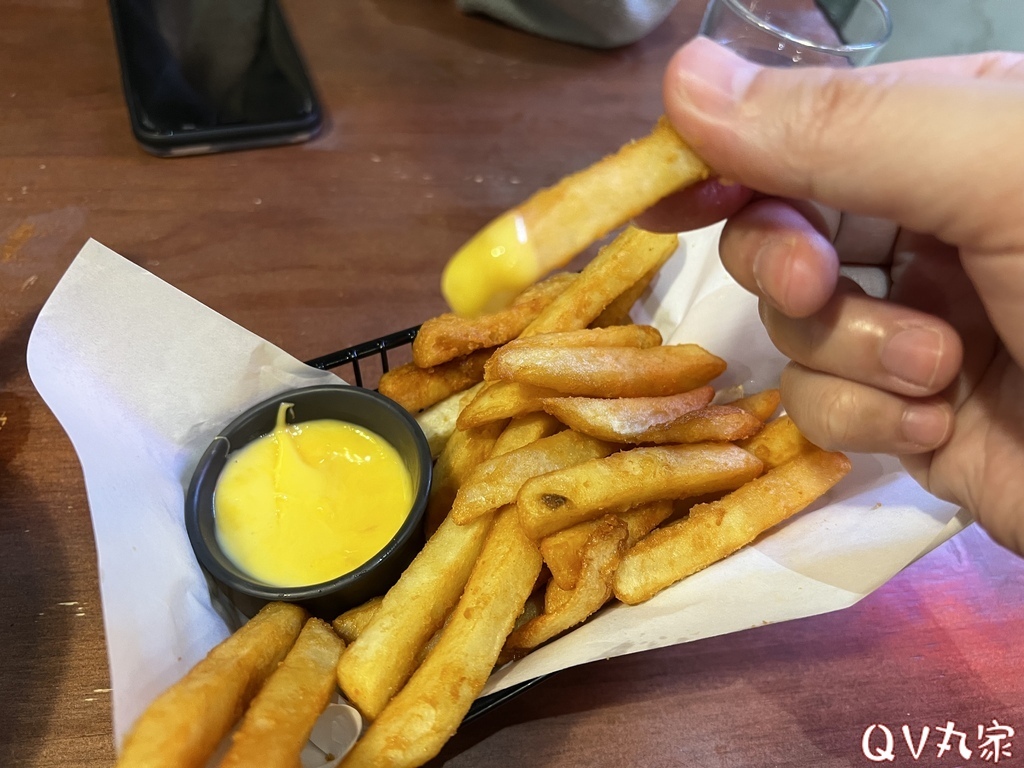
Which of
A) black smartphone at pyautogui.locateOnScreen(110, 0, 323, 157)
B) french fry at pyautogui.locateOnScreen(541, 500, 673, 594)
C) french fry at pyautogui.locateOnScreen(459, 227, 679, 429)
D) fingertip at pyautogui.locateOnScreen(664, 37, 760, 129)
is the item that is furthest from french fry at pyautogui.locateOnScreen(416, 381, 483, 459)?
black smartphone at pyautogui.locateOnScreen(110, 0, 323, 157)

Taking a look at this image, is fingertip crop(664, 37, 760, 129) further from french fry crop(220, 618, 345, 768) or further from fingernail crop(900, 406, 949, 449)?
french fry crop(220, 618, 345, 768)

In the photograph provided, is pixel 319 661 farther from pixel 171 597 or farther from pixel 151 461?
pixel 151 461

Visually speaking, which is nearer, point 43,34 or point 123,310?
point 123,310

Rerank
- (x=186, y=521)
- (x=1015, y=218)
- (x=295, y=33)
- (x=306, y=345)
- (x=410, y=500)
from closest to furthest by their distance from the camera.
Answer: (x=1015, y=218)
(x=186, y=521)
(x=410, y=500)
(x=306, y=345)
(x=295, y=33)

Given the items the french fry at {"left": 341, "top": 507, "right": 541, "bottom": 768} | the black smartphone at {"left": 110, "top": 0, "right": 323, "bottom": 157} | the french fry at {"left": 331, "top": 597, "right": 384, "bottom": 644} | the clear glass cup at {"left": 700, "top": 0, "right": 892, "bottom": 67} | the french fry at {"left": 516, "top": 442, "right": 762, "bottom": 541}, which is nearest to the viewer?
the french fry at {"left": 341, "top": 507, "right": 541, "bottom": 768}

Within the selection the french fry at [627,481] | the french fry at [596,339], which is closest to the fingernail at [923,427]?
the french fry at [627,481]

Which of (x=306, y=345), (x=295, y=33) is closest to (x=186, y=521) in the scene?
(x=306, y=345)

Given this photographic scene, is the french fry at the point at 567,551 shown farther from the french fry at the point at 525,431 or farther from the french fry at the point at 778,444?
the french fry at the point at 778,444

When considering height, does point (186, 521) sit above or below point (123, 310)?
below

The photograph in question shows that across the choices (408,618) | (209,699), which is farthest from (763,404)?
(209,699)
